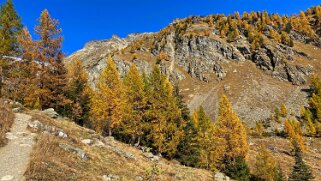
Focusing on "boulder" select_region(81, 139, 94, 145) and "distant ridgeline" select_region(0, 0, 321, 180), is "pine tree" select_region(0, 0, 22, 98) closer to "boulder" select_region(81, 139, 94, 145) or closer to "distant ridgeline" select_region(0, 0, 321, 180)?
"distant ridgeline" select_region(0, 0, 321, 180)

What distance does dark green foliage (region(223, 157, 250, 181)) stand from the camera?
32500 mm

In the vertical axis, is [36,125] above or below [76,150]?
above

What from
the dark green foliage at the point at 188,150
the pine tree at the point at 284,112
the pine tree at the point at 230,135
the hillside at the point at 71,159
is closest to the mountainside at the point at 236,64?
the pine tree at the point at 284,112

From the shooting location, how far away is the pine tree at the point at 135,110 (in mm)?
32812

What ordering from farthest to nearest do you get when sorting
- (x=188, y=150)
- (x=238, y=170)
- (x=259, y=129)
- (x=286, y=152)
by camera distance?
(x=259, y=129) → (x=286, y=152) → (x=188, y=150) → (x=238, y=170)

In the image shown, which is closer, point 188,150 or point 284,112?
point 188,150

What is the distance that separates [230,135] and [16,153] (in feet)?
90.4

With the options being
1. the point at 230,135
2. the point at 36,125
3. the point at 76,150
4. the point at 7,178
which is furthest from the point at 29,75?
the point at 230,135

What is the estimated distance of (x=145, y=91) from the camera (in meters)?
35.3

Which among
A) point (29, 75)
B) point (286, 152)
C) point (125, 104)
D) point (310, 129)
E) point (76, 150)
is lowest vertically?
point (286, 152)

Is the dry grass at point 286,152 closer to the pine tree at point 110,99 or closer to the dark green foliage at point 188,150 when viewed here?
the dark green foliage at point 188,150

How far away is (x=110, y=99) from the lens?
32.6m

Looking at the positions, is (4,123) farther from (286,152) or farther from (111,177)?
(286,152)

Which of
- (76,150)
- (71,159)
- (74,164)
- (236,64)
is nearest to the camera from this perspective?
(74,164)
